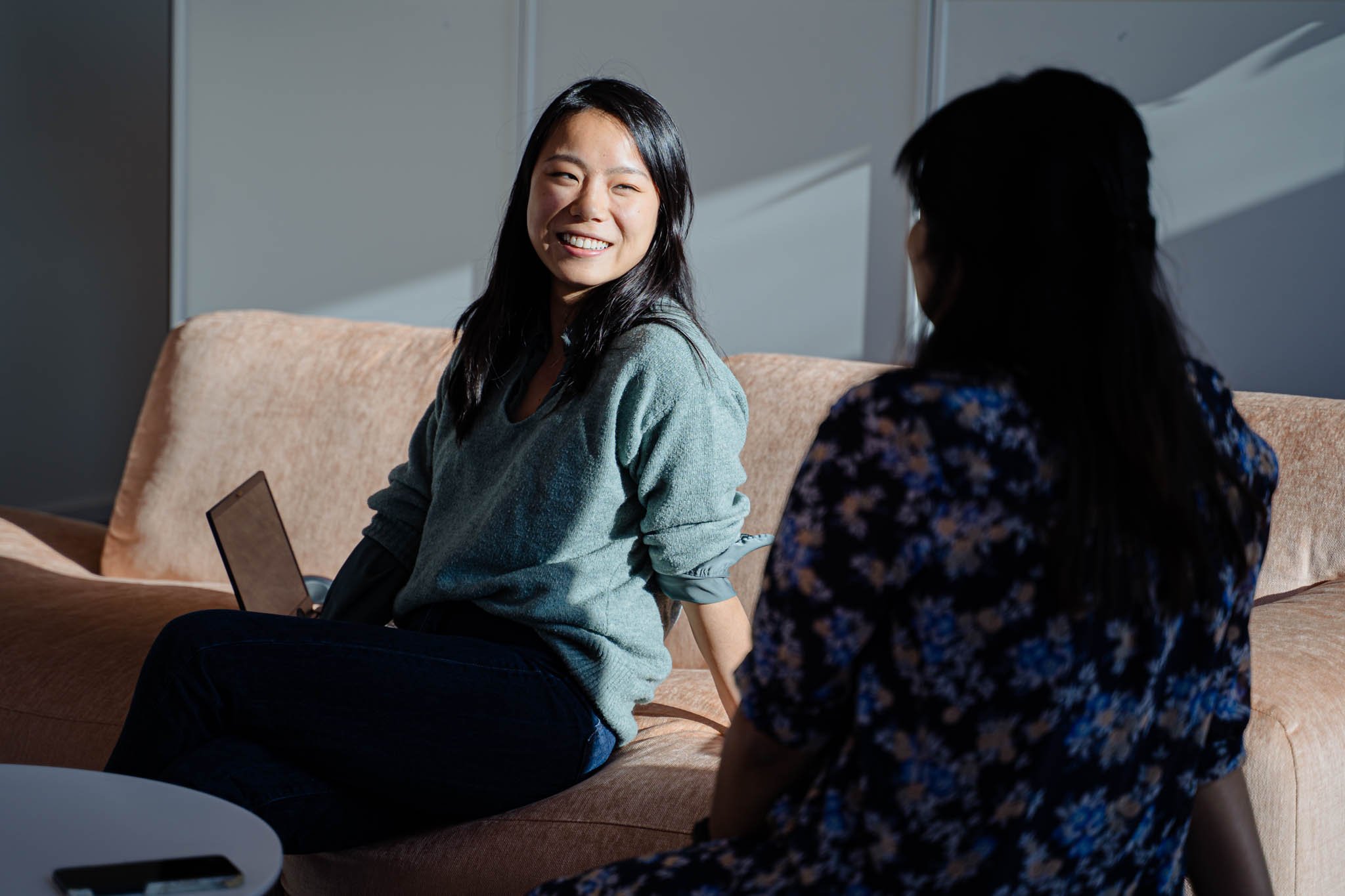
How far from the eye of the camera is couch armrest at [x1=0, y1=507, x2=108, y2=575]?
7.06 ft

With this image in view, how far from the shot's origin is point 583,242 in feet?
4.77

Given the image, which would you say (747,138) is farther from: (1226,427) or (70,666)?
(1226,427)

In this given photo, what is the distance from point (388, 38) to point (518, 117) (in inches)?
15.9

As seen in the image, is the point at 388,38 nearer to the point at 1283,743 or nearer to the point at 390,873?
the point at 390,873

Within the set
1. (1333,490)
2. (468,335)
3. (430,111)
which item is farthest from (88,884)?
(430,111)

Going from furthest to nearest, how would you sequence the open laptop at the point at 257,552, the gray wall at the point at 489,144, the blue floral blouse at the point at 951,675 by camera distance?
1. the gray wall at the point at 489,144
2. the open laptop at the point at 257,552
3. the blue floral blouse at the point at 951,675

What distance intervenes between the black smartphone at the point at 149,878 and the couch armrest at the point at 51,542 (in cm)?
138

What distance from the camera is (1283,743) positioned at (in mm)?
1140

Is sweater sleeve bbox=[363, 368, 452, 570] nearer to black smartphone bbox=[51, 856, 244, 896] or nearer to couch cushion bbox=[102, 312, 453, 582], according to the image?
couch cushion bbox=[102, 312, 453, 582]

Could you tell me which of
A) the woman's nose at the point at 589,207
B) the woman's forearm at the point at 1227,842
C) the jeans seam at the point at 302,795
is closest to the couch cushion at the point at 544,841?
the jeans seam at the point at 302,795

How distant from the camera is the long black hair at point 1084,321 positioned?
29.0 inches

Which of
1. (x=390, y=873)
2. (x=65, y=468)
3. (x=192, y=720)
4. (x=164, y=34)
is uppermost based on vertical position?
(x=164, y=34)

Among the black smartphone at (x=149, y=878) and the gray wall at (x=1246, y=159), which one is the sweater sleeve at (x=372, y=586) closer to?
the black smartphone at (x=149, y=878)

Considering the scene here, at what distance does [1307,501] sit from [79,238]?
376 cm
